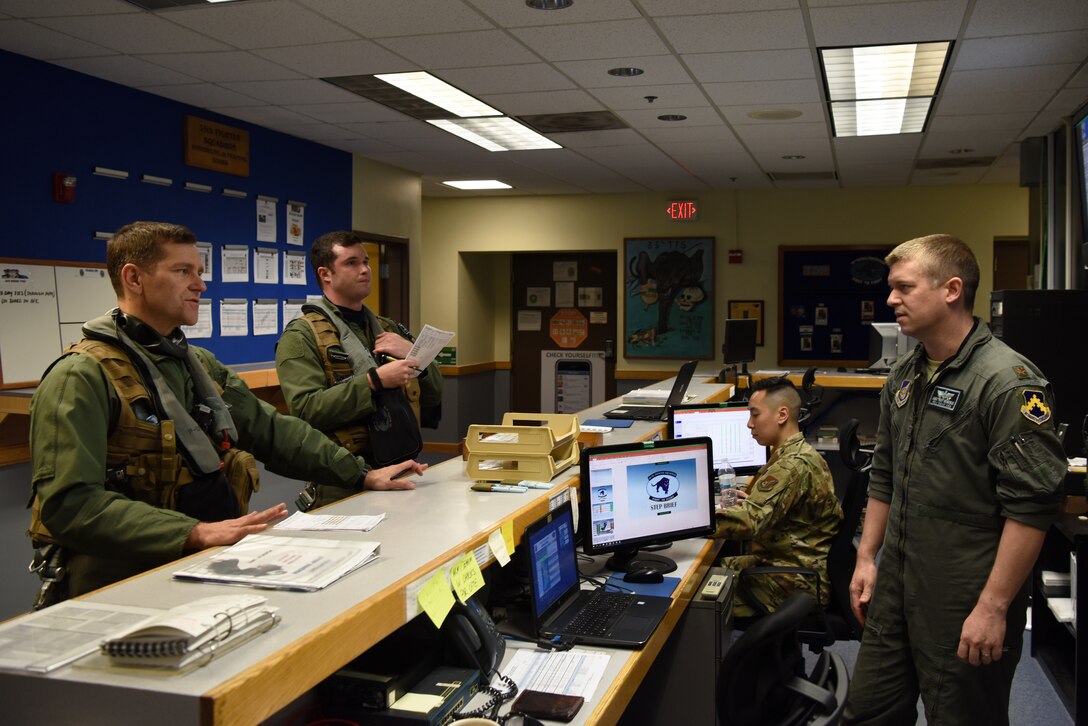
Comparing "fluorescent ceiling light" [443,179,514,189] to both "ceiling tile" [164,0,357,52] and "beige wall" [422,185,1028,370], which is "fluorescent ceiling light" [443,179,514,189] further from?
"ceiling tile" [164,0,357,52]

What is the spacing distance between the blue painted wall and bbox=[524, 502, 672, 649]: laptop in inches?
126

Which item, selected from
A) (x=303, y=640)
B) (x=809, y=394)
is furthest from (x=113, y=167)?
(x=809, y=394)

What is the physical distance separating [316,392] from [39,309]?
7.18ft

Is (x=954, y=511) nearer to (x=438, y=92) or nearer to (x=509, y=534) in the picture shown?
(x=509, y=534)

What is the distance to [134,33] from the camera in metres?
4.04

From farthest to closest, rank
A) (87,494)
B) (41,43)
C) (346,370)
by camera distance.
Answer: (41,43)
(346,370)
(87,494)

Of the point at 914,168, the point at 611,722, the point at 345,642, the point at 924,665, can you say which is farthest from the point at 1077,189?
the point at 345,642

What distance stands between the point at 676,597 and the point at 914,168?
20.3 feet

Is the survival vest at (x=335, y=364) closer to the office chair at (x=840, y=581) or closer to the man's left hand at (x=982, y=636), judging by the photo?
the office chair at (x=840, y=581)

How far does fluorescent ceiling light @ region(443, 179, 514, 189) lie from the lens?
8.62m

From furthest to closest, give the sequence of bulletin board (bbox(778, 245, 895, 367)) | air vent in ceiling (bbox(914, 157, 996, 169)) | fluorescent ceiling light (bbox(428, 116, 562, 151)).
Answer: bulletin board (bbox(778, 245, 895, 367)) < air vent in ceiling (bbox(914, 157, 996, 169)) < fluorescent ceiling light (bbox(428, 116, 562, 151))

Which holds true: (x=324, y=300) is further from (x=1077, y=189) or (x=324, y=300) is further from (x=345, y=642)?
(x=1077, y=189)

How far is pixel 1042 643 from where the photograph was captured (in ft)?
13.4

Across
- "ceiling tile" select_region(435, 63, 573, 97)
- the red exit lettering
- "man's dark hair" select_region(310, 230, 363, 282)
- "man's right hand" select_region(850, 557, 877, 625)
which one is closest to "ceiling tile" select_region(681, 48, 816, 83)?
"ceiling tile" select_region(435, 63, 573, 97)
